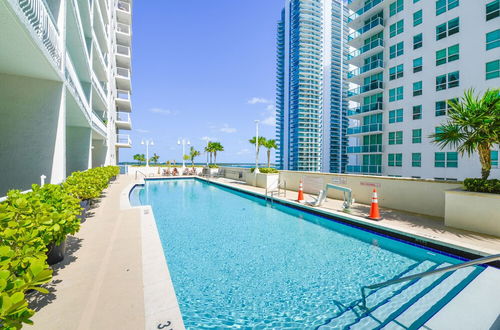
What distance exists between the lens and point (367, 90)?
2420 cm

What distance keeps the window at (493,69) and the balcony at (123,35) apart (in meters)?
39.2

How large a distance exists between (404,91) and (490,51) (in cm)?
602

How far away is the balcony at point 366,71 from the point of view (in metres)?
23.1

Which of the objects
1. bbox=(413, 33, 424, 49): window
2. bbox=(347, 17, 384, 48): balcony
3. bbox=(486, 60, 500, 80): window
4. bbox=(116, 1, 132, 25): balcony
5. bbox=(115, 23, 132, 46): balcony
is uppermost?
bbox=(116, 1, 132, 25): balcony

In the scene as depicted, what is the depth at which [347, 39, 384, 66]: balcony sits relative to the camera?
23000mm

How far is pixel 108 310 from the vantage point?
9.55 ft

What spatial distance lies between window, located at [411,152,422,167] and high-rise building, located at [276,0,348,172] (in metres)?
31.5

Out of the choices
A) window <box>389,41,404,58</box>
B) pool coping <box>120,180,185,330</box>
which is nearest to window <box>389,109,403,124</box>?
window <box>389,41,404,58</box>

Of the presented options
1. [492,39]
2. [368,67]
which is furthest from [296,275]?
[368,67]

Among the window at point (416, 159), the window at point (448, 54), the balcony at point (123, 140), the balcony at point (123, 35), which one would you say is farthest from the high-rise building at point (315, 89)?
the balcony at point (123, 35)

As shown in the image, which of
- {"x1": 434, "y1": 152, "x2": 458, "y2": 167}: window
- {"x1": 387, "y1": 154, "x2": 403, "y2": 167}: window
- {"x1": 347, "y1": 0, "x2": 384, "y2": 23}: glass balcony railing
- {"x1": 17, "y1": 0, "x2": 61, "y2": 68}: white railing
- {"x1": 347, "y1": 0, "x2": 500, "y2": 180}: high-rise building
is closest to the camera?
{"x1": 17, "y1": 0, "x2": 61, "y2": 68}: white railing

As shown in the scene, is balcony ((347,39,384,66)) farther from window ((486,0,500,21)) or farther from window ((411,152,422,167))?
window ((411,152,422,167))

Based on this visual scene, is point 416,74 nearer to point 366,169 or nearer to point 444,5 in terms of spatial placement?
point 444,5

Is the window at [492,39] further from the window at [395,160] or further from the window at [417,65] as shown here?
the window at [395,160]
